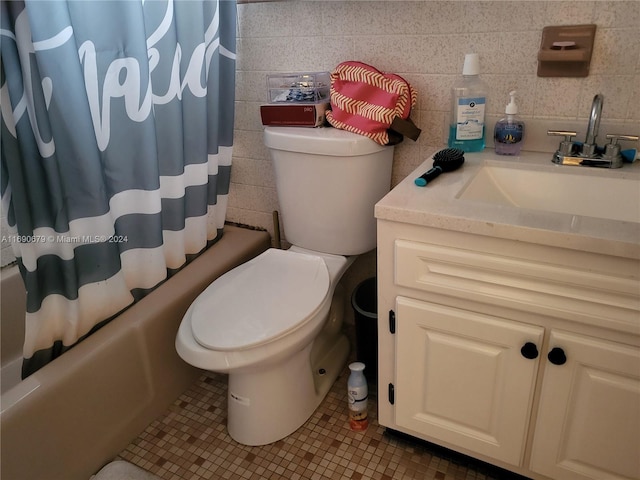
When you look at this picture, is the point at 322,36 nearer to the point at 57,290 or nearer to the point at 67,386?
the point at 57,290

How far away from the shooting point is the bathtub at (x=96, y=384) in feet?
3.93

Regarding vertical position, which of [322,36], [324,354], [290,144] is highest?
[322,36]

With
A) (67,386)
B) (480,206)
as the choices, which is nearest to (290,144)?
(480,206)

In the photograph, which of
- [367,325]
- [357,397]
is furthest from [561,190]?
[357,397]

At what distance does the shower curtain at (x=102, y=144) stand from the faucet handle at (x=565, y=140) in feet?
3.39

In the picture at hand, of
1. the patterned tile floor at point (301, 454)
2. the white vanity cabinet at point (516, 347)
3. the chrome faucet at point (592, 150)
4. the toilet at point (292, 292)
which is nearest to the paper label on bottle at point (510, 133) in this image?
the chrome faucet at point (592, 150)

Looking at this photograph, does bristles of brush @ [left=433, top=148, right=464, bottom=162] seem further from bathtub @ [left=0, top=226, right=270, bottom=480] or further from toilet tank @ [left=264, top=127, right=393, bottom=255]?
bathtub @ [left=0, top=226, right=270, bottom=480]

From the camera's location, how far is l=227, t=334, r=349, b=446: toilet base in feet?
4.72

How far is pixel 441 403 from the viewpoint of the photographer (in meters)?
1.25

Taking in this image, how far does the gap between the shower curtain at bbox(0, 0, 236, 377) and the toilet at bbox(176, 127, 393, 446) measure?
0.25 meters

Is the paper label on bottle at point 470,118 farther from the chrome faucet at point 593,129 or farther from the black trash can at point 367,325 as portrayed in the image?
the black trash can at point 367,325

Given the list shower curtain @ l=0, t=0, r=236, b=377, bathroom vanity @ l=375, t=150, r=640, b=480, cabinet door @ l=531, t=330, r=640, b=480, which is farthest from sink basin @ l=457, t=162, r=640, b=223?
shower curtain @ l=0, t=0, r=236, b=377

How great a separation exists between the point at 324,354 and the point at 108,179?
2.96 ft

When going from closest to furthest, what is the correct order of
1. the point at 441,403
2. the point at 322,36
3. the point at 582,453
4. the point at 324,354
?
1. the point at 582,453
2. the point at 441,403
3. the point at 322,36
4. the point at 324,354
